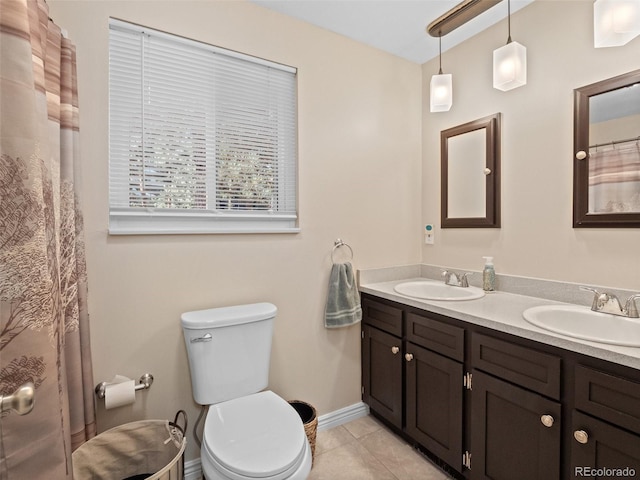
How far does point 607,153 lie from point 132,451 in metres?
2.48

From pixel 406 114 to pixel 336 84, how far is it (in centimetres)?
60

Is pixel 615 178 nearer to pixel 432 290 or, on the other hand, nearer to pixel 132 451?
pixel 432 290

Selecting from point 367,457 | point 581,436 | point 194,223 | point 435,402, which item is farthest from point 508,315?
point 194,223

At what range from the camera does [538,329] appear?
1220 millimetres

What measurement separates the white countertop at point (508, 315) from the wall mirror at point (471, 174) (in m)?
0.50

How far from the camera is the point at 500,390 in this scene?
1337mm

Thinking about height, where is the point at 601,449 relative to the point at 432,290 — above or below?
below

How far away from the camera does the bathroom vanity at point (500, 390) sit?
3.41 feet

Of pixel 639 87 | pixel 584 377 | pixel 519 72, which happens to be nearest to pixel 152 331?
pixel 584 377

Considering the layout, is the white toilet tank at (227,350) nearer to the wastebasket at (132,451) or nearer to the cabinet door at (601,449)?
the wastebasket at (132,451)

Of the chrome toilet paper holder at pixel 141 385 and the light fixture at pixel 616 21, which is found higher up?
the light fixture at pixel 616 21

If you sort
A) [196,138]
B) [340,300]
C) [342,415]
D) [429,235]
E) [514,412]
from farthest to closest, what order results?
1. [429,235]
2. [342,415]
3. [340,300]
4. [196,138]
5. [514,412]

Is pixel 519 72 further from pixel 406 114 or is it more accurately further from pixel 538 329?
pixel 538 329

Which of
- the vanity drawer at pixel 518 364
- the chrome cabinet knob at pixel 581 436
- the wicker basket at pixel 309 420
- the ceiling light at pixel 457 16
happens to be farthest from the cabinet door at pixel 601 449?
the ceiling light at pixel 457 16
